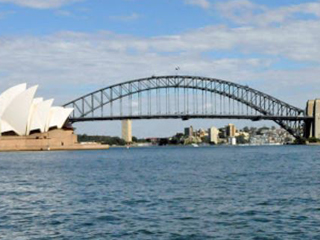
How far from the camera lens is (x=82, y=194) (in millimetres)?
19812

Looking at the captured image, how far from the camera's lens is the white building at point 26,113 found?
72.6 m

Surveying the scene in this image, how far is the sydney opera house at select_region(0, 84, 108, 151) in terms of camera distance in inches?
2869

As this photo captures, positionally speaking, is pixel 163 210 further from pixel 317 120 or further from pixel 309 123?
pixel 309 123

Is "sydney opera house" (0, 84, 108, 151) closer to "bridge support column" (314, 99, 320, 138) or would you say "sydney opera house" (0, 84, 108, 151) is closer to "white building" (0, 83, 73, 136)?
"white building" (0, 83, 73, 136)

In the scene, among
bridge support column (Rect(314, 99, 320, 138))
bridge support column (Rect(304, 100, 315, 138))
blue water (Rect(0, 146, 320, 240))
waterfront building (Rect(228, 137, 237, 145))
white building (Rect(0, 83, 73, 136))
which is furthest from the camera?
waterfront building (Rect(228, 137, 237, 145))

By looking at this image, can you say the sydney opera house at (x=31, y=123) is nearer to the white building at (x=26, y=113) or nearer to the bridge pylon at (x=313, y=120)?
the white building at (x=26, y=113)

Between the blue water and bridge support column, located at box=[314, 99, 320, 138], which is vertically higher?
bridge support column, located at box=[314, 99, 320, 138]

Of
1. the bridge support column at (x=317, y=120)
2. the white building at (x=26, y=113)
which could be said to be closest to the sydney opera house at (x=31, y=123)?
the white building at (x=26, y=113)

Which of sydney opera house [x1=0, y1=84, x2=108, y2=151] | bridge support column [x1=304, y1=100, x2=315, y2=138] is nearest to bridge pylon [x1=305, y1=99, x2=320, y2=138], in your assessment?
bridge support column [x1=304, y1=100, x2=315, y2=138]

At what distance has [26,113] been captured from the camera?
7544cm

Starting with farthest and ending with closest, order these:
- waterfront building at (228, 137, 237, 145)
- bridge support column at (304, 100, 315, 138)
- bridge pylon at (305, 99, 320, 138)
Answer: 1. waterfront building at (228, 137, 237, 145)
2. bridge support column at (304, 100, 315, 138)
3. bridge pylon at (305, 99, 320, 138)

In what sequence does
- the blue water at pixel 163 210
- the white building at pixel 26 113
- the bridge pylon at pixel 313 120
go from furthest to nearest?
1. the bridge pylon at pixel 313 120
2. the white building at pixel 26 113
3. the blue water at pixel 163 210

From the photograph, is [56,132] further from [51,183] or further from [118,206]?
[118,206]

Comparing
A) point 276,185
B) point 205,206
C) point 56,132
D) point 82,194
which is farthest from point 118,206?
point 56,132
